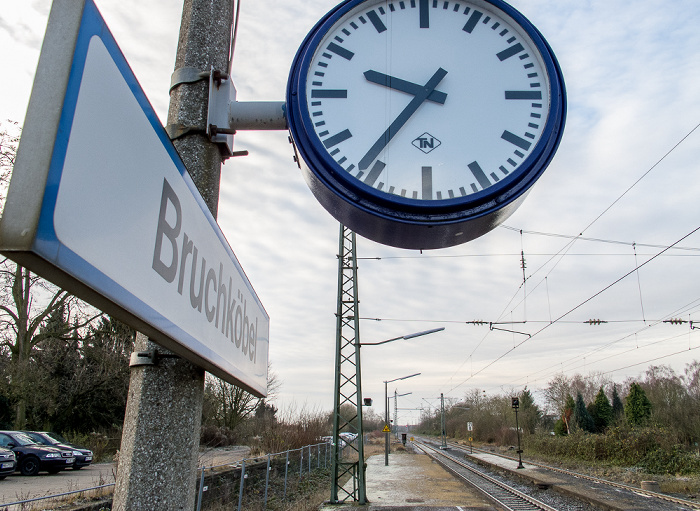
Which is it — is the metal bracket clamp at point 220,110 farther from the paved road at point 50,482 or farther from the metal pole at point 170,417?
the paved road at point 50,482

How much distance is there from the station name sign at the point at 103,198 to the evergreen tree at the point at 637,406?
37.8 m

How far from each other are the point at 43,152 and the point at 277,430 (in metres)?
21.9

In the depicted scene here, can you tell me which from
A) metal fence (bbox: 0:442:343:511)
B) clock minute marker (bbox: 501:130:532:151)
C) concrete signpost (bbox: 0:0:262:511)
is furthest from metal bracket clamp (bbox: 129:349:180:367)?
metal fence (bbox: 0:442:343:511)

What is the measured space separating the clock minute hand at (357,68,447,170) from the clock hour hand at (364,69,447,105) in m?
0.02

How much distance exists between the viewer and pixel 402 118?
1597mm

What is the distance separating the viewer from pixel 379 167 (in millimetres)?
1546

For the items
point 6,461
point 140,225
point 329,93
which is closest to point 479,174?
point 329,93

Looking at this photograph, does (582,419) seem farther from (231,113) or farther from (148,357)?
(148,357)

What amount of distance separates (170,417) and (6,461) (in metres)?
15.5

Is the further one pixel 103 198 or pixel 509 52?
pixel 509 52

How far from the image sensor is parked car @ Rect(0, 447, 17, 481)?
1321 centimetres

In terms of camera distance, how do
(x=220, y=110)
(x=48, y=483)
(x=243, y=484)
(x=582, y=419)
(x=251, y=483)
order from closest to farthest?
(x=220, y=110) → (x=243, y=484) → (x=48, y=483) → (x=251, y=483) → (x=582, y=419)

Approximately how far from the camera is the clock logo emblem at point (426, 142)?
61.8 inches

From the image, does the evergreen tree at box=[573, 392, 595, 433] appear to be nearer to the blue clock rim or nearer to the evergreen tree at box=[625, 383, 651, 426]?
the evergreen tree at box=[625, 383, 651, 426]
